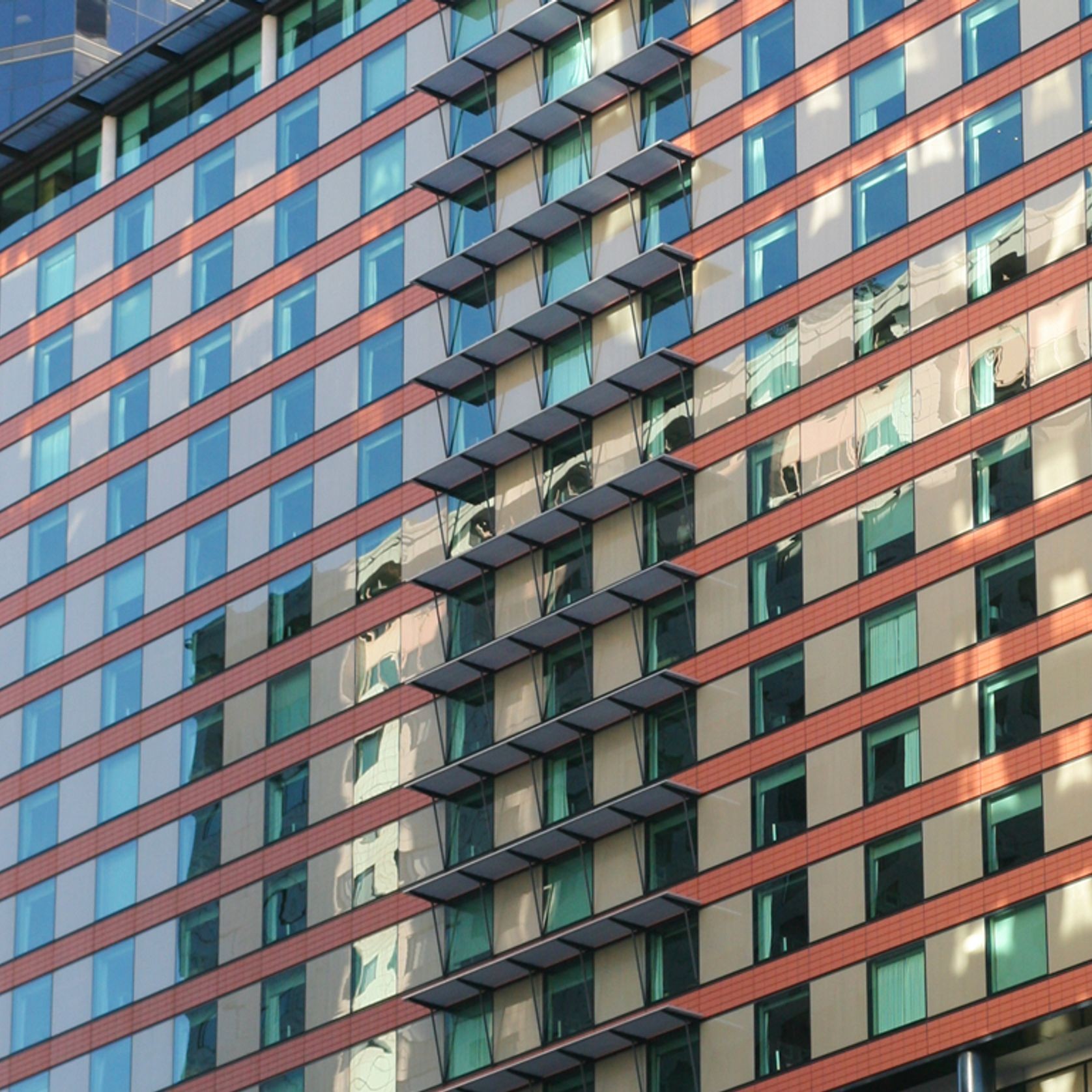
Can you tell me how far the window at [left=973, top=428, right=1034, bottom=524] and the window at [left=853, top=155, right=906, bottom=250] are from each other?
7.01m

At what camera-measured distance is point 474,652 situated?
87125 millimetres

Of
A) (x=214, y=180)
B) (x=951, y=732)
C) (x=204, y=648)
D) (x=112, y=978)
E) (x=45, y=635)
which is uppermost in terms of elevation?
(x=214, y=180)

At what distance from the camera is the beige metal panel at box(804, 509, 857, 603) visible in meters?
79.8

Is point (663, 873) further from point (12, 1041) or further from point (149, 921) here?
point (12, 1041)

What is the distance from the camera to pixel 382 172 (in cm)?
9706

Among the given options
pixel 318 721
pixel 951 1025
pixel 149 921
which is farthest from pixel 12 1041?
pixel 951 1025

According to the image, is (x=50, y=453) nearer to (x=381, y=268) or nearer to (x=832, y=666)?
(x=381, y=268)

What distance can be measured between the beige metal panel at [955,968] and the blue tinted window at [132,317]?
130ft

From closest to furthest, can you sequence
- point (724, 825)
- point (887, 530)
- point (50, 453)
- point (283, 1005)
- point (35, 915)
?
point (887, 530), point (724, 825), point (283, 1005), point (35, 915), point (50, 453)

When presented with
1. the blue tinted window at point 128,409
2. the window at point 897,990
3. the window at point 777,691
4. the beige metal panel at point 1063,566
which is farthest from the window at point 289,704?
the beige metal panel at point 1063,566

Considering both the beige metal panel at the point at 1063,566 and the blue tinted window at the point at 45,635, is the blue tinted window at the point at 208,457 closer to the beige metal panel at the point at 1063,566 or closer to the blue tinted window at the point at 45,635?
the blue tinted window at the point at 45,635

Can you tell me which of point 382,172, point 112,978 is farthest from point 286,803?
point 382,172

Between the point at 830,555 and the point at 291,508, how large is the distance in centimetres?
2188

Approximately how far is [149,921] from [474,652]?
1616 cm
